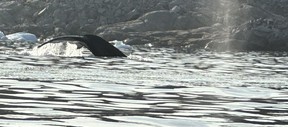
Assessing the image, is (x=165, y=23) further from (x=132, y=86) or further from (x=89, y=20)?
(x=132, y=86)

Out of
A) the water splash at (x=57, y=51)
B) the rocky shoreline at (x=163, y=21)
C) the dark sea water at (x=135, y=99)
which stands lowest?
the dark sea water at (x=135, y=99)

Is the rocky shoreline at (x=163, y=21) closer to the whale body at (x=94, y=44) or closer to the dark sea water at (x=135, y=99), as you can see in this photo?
the whale body at (x=94, y=44)

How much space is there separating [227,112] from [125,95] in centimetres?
344

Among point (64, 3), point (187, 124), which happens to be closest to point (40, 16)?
point (64, 3)

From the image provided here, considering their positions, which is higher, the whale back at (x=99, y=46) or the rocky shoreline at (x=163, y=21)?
the rocky shoreline at (x=163, y=21)

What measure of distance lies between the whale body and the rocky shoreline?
3551cm

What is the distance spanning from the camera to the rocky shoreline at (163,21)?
74.5 metres

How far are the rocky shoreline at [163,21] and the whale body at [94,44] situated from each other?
117ft

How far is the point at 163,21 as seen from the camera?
92438mm

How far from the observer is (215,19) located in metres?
96.2

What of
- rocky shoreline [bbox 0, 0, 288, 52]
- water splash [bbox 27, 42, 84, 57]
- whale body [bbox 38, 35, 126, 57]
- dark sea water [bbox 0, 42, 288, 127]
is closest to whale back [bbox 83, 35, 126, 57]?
whale body [bbox 38, 35, 126, 57]

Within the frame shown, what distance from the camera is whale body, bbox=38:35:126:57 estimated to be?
29763 millimetres

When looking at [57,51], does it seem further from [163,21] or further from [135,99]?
[163,21]

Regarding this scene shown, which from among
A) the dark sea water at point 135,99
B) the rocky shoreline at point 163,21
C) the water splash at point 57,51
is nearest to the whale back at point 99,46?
the water splash at point 57,51
